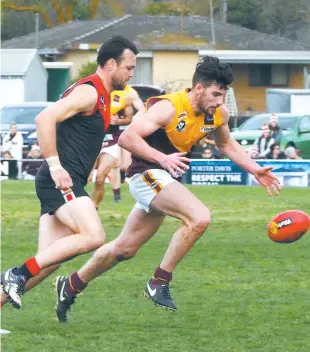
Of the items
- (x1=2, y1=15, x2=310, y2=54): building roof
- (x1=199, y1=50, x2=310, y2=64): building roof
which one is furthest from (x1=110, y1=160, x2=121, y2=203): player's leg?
(x1=2, y1=15, x2=310, y2=54): building roof

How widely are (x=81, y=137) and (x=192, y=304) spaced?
1.84 m

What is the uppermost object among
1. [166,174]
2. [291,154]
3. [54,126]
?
[54,126]

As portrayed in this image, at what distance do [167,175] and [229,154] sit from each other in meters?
0.67

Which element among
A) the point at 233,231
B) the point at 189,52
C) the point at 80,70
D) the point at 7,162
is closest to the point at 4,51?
the point at 80,70

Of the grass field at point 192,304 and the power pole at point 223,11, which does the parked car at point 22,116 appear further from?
the power pole at point 223,11

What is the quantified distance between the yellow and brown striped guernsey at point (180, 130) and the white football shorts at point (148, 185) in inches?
2.8

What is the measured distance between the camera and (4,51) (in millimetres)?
41500

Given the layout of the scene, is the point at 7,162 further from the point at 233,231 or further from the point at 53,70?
the point at 53,70

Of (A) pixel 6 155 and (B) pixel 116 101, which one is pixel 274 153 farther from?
(B) pixel 116 101

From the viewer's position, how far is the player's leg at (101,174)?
48.5 ft

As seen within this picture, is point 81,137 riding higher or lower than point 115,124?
higher

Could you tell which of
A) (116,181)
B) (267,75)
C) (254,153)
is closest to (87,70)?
(267,75)

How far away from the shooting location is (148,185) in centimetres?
807

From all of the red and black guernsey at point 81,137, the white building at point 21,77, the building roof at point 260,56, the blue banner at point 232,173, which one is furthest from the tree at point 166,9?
the red and black guernsey at point 81,137
